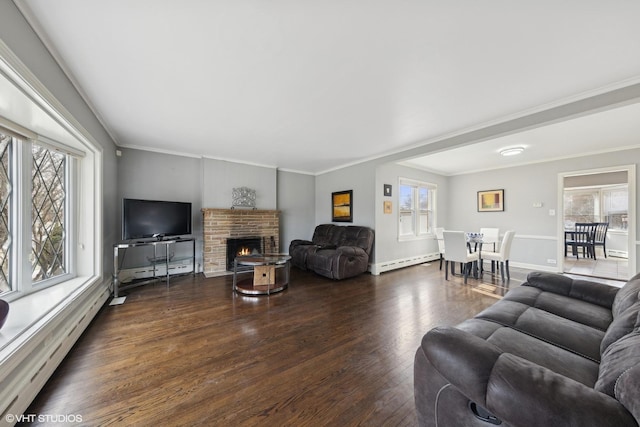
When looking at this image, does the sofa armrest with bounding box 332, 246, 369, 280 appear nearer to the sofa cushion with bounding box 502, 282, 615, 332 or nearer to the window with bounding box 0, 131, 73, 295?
the sofa cushion with bounding box 502, 282, 615, 332

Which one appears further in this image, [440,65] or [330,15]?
[440,65]

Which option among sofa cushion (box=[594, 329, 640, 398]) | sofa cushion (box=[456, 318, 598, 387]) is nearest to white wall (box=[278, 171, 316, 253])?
sofa cushion (box=[456, 318, 598, 387])

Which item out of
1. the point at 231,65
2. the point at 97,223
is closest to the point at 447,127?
the point at 231,65

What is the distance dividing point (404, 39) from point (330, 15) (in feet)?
1.79

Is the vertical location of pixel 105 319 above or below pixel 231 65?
below

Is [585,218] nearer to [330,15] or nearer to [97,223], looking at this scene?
[330,15]

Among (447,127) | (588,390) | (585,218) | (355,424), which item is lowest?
(355,424)

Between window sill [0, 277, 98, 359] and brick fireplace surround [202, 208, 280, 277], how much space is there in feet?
6.60

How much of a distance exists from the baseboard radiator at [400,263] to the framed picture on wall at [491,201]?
163 cm

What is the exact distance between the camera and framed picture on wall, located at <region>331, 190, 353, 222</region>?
17.5 ft

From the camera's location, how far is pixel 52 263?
2.46 metres

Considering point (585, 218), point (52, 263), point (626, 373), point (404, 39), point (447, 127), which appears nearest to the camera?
point (626, 373)

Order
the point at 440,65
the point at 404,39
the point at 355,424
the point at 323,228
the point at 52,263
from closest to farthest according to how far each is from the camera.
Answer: the point at 355,424
the point at 404,39
the point at 440,65
the point at 52,263
the point at 323,228

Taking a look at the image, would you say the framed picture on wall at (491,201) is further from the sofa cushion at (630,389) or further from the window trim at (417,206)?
the sofa cushion at (630,389)
